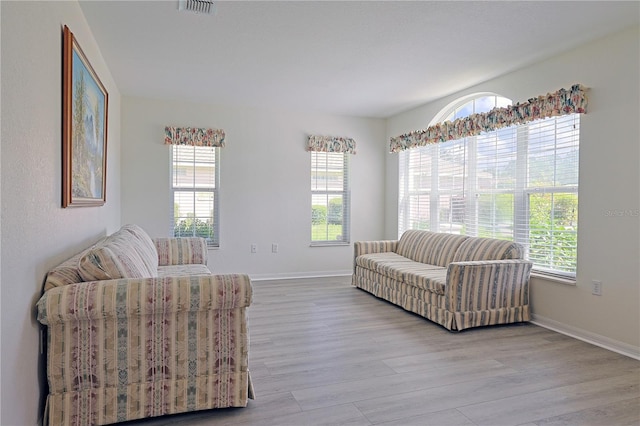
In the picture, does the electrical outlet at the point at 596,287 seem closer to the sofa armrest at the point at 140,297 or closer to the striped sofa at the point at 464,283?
the striped sofa at the point at 464,283

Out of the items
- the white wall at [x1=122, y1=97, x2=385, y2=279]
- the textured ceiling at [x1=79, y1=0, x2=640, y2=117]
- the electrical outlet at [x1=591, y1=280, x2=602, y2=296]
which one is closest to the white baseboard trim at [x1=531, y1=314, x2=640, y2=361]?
the electrical outlet at [x1=591, y1=280, x2=602, y2=296]

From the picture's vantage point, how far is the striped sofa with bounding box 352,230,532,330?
354cm

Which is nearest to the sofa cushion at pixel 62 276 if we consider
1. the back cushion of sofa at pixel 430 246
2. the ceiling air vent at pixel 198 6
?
the ceiling air vent at pixel 198 6

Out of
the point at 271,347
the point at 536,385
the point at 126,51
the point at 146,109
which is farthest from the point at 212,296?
the point at 146,109

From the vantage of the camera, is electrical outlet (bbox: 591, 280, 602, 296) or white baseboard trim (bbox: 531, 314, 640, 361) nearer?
white baseboard trim (bbox: 531, 314, 640, 361)

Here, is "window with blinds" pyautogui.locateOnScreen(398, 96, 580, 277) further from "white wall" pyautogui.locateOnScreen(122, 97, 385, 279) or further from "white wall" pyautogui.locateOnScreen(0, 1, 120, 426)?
"white wall" pyautogui.locateOnScreen(0, 1, 120, 426)

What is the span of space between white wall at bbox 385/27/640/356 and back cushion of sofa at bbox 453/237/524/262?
0.42 meters

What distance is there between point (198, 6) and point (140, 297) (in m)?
1.96

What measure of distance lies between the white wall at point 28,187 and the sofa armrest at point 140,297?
105 millimetres

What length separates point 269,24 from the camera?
305 cm

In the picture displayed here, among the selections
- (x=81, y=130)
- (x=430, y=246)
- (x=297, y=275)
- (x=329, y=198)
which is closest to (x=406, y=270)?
(x=430, y=246)

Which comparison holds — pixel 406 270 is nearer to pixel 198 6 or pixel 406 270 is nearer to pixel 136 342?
pixel 136 342

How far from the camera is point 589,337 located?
3.31 m

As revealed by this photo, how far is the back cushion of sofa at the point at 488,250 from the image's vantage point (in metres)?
3.81
